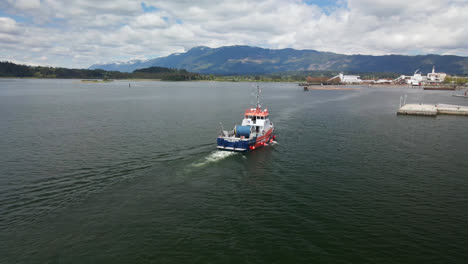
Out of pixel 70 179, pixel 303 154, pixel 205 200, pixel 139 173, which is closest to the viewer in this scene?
pixel 205 200

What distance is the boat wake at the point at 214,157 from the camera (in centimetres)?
3988

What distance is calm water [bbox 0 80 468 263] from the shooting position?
67.8 feet

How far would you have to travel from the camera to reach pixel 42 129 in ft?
201

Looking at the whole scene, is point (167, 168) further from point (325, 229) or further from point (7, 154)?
point (7, 154)

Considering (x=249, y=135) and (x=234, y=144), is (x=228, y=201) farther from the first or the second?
(x=249, y=135)

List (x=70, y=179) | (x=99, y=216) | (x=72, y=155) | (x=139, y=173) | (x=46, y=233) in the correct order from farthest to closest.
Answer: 1. (x=72, y=155)
2. (x=139, y=173)
3. (x=70, y=179)
4. (x=99, y=216)
5. (x=46, y=233)

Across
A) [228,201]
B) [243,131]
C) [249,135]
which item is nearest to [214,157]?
[243,131]

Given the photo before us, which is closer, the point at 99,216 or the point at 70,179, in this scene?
the point at 99,216

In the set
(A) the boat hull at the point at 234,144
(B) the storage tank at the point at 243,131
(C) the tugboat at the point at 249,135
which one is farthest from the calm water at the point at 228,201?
(B) the storage tank at the point at 243,131

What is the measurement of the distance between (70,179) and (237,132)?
27.5 meters

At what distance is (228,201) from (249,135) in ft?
67.7

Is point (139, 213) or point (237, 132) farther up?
point (237, 132)

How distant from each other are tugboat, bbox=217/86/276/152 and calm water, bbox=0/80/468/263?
235 centimetres

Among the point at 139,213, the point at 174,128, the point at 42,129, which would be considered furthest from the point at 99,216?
the point at 42,129
